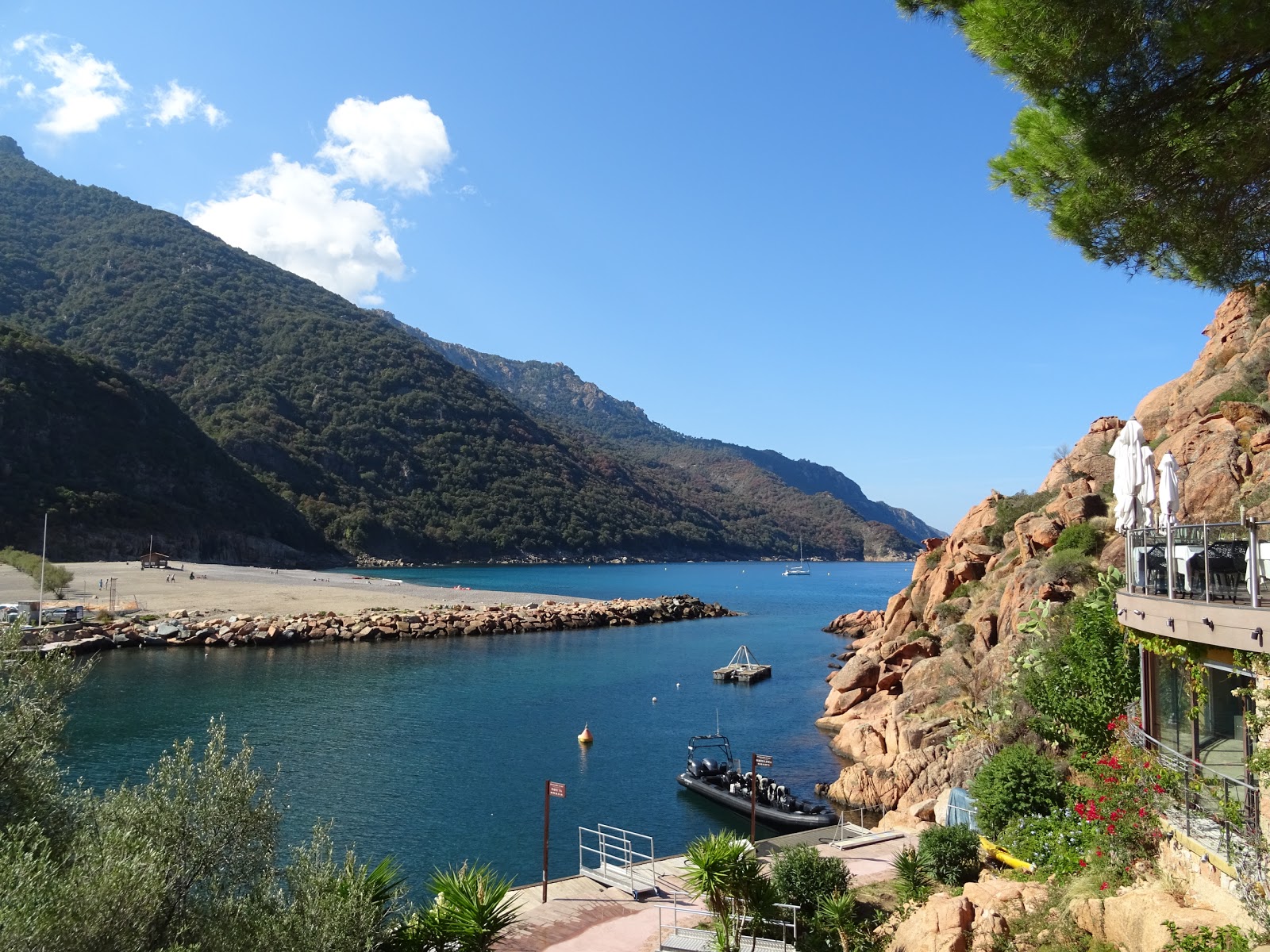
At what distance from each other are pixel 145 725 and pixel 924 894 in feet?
93.4

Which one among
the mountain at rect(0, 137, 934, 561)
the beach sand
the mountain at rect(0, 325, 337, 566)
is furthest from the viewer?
the mountain at rect(0, 137, 934, 561)

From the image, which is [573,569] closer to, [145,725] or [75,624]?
[75,624]

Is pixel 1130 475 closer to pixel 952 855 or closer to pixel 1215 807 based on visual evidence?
pixel 1215 807

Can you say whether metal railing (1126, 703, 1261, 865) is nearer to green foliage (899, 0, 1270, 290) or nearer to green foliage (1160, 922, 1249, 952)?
green foliage (1160, 922, 1249, 952)

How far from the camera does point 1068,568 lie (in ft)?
77.4

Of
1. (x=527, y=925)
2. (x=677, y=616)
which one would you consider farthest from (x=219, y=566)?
(x=527, y=925)

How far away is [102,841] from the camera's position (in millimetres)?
7746

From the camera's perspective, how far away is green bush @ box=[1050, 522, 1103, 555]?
24.1 m

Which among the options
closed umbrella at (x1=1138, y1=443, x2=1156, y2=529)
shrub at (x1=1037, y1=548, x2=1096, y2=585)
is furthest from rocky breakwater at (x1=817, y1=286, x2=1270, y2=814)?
closed umbrella at (x1=1138, y1=443, x2=1156, y2=529)

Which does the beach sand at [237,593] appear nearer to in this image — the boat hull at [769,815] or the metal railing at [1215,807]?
the boat hull at [769,815]

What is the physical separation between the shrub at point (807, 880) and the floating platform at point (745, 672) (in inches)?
1259

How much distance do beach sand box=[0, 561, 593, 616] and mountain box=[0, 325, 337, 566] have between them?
5889mm

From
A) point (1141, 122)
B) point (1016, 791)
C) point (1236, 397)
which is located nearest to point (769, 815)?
point (1016, 791)

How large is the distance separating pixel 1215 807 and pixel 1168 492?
13.9 ft
